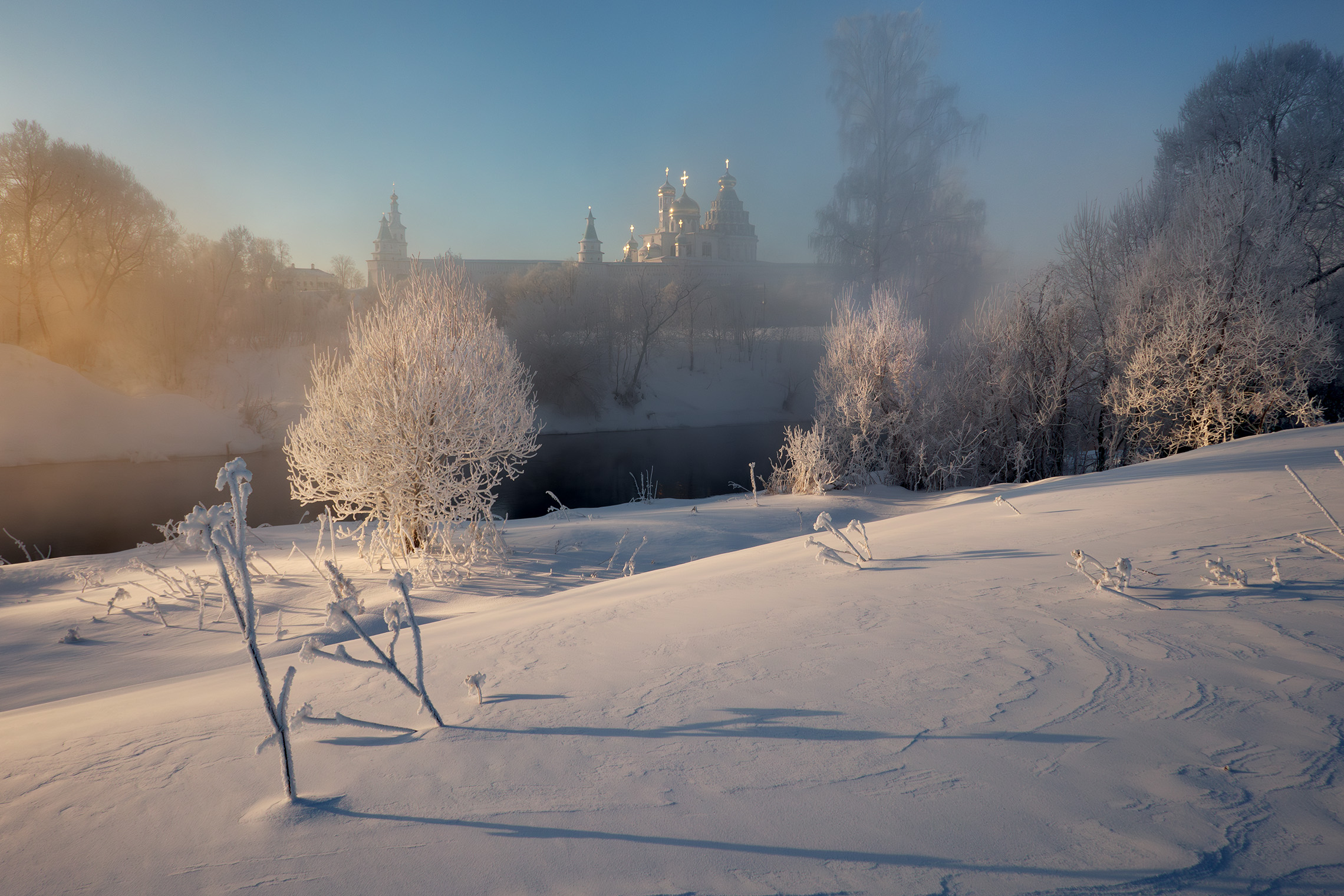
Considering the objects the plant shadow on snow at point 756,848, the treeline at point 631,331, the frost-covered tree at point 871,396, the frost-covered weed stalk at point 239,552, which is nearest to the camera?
the plant shadow on snow at point 756,848

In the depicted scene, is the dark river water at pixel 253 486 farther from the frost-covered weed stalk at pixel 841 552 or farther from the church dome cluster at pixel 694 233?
the church dome cluster at pixel 694 233

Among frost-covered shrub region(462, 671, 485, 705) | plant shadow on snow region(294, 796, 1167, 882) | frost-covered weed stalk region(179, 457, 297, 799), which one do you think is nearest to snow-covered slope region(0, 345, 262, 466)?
frost-covered shrub region(462, 671, 485, 705)

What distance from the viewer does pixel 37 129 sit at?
2812 centimetres

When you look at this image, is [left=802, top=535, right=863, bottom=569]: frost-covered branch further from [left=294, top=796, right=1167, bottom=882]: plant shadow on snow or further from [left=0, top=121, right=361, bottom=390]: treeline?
[left=0, top=121, right=361, bottom=390]: treeline

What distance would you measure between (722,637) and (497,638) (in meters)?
0.94

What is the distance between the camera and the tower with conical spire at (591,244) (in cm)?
7812

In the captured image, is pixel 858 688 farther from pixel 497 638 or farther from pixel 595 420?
pixel 595 420

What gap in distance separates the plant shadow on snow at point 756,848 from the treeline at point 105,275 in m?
36.0

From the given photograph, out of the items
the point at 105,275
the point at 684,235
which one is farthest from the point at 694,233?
the point at 105,275

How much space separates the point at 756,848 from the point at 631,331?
123 feet

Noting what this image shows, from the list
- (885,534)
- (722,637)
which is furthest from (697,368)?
(722,637)

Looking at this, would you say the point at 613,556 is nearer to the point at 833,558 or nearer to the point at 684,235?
the point at 833,558

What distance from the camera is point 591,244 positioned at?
78438mm

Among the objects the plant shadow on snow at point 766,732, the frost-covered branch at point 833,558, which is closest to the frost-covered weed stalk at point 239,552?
the plant shadow on snow at point 766,732
